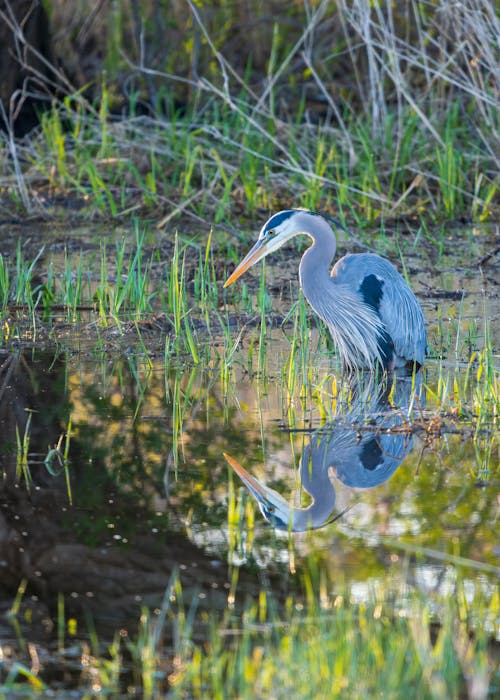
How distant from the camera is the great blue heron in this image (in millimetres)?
6129

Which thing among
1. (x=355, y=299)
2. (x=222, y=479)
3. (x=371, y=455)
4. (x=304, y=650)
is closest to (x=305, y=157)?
(x=355, y=299)

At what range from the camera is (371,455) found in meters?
4.58

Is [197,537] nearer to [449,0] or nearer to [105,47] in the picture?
[449,0]

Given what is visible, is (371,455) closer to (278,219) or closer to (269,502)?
(269,502)

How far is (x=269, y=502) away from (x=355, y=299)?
2301 millimetres

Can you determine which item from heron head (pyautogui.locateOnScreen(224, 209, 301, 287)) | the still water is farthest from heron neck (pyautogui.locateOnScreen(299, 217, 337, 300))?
the still water

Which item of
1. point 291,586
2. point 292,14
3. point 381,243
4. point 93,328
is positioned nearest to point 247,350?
point 93,328

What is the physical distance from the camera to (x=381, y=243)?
8383 millimetres

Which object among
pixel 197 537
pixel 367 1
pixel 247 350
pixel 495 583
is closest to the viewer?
pixel 495 583

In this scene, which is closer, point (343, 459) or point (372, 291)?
point (343, 459)

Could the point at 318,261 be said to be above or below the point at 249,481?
above

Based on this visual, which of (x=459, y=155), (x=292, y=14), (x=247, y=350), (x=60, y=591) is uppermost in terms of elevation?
(x=292, y=14)

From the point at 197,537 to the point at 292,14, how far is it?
10064 millimetres

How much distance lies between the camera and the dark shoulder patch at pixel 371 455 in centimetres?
449
